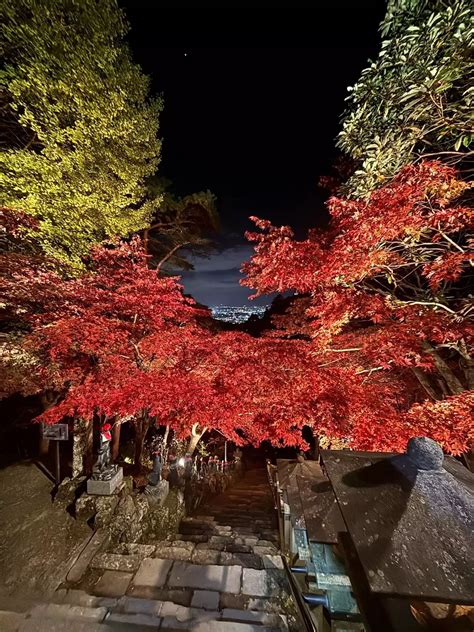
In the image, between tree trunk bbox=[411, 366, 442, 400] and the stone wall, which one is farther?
tree trunk bbox=[411, 366, 442, 400]

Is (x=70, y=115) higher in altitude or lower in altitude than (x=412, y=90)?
higher

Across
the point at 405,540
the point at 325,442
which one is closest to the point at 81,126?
the point at 405,540

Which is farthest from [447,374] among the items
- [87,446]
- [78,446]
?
[87,446]

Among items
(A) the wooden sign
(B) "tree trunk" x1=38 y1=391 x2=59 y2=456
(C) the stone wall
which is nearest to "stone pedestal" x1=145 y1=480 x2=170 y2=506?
(C) the stone wall

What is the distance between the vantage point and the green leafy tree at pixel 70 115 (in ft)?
18.1

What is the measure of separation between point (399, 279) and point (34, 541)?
37.1ft

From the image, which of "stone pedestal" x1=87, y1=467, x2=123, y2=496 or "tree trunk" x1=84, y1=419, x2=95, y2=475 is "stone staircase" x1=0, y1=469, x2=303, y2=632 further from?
"tree trunk" x1=84, y1=419, x2=95, y2=475

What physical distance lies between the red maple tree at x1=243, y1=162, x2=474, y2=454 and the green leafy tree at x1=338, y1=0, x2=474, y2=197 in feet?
1.57

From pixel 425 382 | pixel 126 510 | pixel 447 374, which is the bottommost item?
pixel 126 510

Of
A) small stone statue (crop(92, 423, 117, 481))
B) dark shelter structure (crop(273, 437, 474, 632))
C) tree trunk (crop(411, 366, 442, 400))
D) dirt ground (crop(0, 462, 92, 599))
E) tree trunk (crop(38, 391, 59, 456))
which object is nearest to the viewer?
dark shelter structure (crop(273, 437, 474, 632))

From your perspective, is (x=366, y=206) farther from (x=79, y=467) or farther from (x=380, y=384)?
(x=79, y=467)

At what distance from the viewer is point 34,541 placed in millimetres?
6898

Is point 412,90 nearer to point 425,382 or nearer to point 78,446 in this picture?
point 425,382

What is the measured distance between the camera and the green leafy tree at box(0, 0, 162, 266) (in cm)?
553
